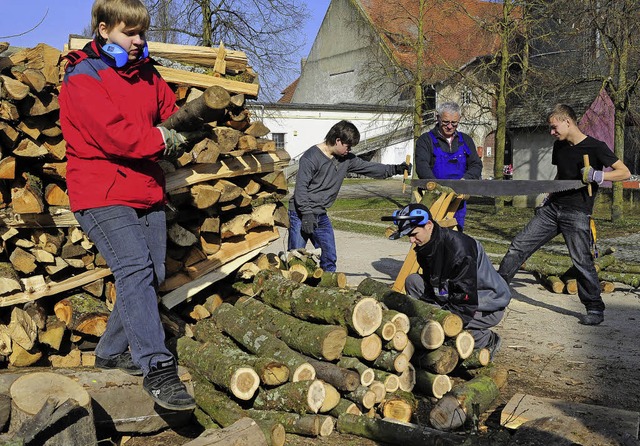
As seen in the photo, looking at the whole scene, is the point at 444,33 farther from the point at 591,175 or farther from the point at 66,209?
the point at 66,209

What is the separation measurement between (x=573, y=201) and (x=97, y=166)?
4721mm

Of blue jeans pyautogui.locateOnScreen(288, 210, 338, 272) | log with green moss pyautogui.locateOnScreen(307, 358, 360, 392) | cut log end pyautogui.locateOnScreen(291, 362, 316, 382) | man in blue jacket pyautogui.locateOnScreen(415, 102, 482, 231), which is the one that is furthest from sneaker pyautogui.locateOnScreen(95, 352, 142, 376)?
man in blue jacket pyautogui.locateOnScreen(415, 102, 482, 231)

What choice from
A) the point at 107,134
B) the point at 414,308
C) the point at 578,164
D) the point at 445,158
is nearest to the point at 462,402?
the point at 414,308

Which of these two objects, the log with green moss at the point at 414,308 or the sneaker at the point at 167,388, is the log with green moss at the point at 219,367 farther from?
the log with green moss at the point at 414,308

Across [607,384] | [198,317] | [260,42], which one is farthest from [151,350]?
[260,42]

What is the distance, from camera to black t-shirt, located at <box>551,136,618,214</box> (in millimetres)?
6660

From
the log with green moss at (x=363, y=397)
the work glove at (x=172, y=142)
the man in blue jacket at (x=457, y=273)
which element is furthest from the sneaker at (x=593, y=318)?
the work glove at (x=172, y=142)

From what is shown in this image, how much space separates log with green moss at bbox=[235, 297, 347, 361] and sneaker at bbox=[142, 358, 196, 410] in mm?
1023

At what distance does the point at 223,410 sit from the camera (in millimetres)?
4277

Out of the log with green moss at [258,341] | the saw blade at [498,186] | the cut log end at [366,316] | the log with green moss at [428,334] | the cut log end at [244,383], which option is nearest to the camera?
the cut log end at [244,383]

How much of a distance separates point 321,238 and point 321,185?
1.80 ft

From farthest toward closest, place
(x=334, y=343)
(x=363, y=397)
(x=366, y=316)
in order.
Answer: (x=366, y=316)
(x=334, y=343)
(x=363, y=397)

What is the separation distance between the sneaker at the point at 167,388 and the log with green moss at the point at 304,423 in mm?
632

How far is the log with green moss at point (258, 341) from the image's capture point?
4.36 meters
